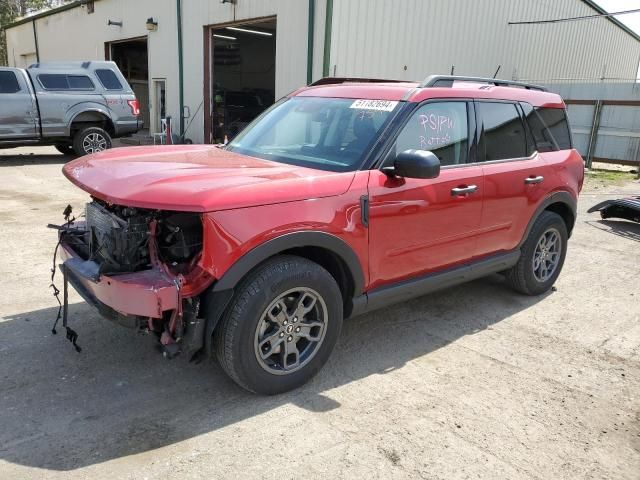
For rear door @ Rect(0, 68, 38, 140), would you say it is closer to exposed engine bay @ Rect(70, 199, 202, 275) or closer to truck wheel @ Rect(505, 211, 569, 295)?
exposed engine bay @ Rect(70, 199, 202, 275)

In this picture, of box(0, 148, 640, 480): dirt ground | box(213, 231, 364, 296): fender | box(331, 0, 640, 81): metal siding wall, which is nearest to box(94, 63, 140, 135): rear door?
box(331, 0, 640, 81): metal siding wall

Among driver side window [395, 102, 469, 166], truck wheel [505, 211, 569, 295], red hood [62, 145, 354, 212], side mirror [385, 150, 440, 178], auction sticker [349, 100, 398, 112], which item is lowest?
truck wheel [505, 211, 569, 295]

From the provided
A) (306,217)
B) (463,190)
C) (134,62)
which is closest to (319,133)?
(306,217)

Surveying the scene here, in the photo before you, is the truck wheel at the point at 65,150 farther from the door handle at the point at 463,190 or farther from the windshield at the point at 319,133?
the door handle at the point at 463,190

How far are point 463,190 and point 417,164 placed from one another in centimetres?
83

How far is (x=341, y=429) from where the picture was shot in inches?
118

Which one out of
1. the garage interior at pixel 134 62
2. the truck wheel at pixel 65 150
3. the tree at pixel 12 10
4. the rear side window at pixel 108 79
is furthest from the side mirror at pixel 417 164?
the tree at pixel 12 10

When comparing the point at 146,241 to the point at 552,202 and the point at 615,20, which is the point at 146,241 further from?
the point at 615,20

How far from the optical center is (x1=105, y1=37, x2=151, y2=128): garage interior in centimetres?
2121

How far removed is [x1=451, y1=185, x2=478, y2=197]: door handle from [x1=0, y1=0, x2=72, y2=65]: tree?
35084 millimetres

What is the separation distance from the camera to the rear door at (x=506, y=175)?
14.1ft

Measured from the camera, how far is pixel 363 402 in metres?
3.28

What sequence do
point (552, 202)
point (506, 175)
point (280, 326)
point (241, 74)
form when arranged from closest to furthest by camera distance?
point (280, 326)
point (506, 175)
point (552, 202)
point (241, 74)

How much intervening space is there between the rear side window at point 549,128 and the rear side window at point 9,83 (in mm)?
11332
